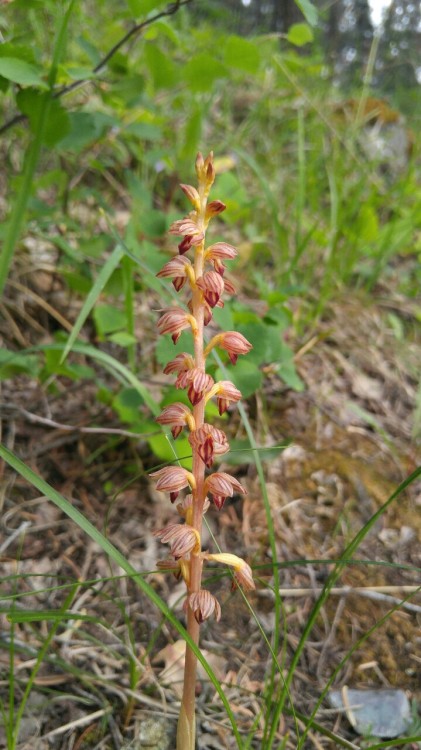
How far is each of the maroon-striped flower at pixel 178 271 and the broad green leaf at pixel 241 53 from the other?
4.04 ft

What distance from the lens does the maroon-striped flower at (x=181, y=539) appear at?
3.26ft

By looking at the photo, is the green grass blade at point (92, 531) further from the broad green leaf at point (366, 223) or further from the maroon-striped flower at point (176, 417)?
the broad green leaf at point (366, 223)

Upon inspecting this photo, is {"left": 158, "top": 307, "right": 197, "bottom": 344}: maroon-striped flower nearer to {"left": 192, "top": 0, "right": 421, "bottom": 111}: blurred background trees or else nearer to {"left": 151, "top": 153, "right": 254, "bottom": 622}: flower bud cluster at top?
{"left": 151, "top": 153, "right": 254, "bottom": 622}: flower bud cluster at top

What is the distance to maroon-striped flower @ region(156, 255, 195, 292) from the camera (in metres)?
1.01

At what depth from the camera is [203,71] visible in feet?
6.61

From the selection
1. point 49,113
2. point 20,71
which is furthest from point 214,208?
point 49,113

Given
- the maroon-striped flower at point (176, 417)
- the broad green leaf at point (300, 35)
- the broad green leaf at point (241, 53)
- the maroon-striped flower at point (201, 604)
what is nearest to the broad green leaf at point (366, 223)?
the broad green leaf at point (300, 35)

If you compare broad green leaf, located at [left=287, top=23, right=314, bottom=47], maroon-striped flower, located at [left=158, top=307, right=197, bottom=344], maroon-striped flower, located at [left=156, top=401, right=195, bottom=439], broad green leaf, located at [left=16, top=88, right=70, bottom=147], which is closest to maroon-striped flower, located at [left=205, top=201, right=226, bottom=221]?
maroon-striped flower, located at [left=158, top=307, right=197, bottom=344]

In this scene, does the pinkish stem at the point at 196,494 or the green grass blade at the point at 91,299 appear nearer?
the pinkish stem at the point at 196,494

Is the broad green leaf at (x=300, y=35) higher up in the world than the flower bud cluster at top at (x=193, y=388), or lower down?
higher up

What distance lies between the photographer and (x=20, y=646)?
1436mm

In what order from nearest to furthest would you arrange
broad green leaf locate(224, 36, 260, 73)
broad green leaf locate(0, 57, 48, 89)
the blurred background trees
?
1. broad green leaf locate(0, 57, 48, 89)
2. broad green leaf locate(224, 36, 260, 73)
3. the blurred background trees

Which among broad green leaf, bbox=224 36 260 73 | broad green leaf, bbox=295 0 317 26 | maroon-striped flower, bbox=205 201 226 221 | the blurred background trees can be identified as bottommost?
maroon-striped flower, bbox=205 201 226 221

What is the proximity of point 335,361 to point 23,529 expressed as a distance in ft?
5.69
